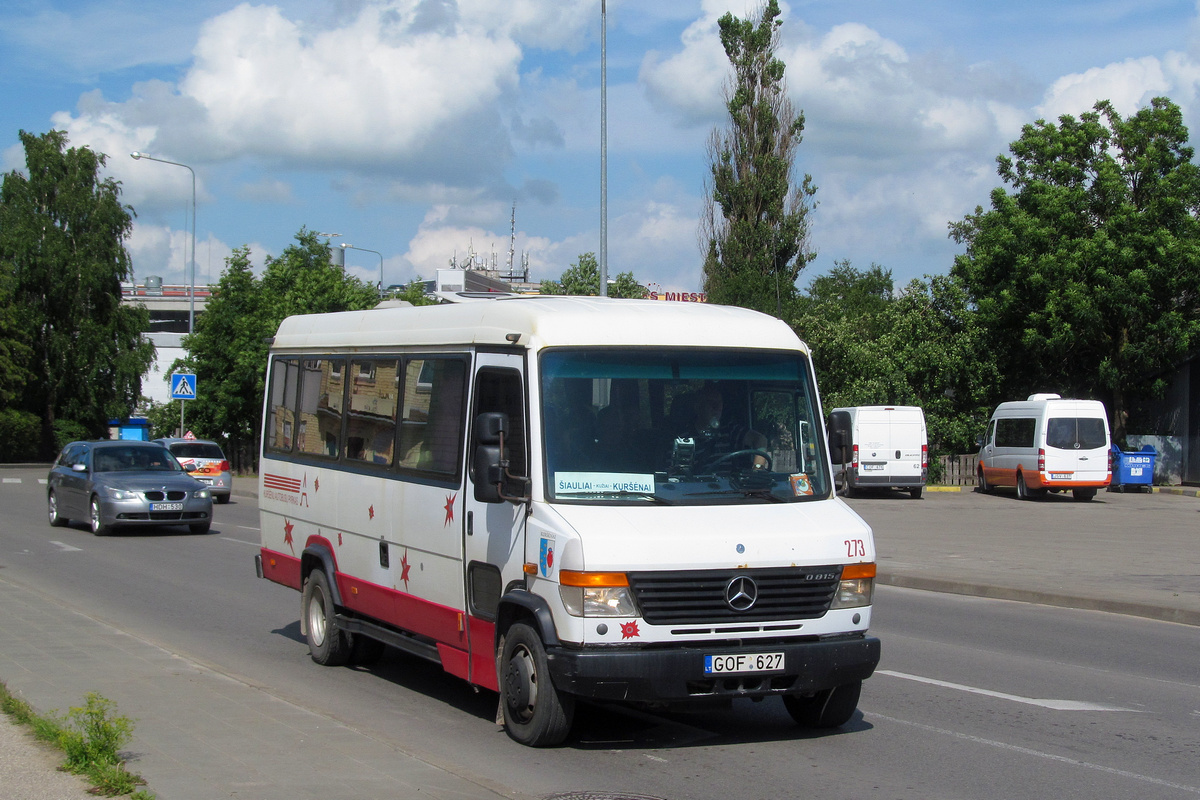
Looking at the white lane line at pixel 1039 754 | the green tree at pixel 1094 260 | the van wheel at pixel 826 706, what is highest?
the green tree at pixel 1094 260

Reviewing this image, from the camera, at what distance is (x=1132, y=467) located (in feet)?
119

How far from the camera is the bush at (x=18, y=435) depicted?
6259cm

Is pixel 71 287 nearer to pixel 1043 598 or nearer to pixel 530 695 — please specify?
pixel 1043 598

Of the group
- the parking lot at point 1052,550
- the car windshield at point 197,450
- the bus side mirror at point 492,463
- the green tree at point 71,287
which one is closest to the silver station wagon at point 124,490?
the car windshield at point 197,450

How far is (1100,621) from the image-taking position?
12.9 meters

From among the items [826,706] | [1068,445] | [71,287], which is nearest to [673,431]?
[826,706]

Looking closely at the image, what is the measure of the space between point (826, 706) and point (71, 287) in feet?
219

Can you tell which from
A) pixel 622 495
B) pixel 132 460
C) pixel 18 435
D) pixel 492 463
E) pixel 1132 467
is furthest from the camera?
pixel 18 435

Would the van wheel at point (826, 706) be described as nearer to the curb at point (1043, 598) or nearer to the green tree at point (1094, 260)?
the curb at point (1043, 598)

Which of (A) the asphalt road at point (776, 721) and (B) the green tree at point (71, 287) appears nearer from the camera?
(A) the asphalt road at point (776, 721)

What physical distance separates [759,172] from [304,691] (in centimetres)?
4071

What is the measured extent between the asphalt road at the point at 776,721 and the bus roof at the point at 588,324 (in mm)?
2394

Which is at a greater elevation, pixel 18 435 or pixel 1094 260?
pixel 1094 260

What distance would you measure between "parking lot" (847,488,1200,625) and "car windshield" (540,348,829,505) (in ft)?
24.3
